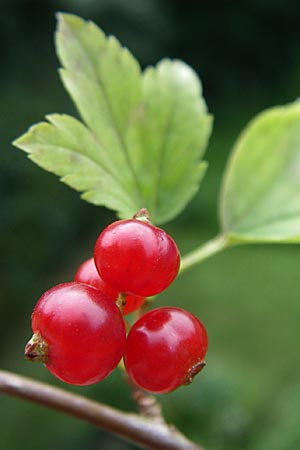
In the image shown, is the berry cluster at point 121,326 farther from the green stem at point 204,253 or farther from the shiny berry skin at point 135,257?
the green stem at point 204,253

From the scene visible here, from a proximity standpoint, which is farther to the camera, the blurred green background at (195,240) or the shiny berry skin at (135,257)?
the blurred green background at (195,240)

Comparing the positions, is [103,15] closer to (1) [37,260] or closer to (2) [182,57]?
(2) [182,57]

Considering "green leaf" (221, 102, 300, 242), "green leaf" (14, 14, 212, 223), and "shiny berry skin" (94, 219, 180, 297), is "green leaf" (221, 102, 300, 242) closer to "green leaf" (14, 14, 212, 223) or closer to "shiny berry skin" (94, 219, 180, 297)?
"green leaf" (14, 14, 212, 223)

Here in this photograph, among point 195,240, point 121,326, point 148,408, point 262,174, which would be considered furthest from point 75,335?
point 195,240

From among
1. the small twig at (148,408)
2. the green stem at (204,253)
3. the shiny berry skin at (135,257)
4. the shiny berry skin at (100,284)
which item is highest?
the shiny berry skin at (135,257)

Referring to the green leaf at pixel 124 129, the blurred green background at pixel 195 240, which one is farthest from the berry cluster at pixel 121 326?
the blurred green background at pixel 195 240

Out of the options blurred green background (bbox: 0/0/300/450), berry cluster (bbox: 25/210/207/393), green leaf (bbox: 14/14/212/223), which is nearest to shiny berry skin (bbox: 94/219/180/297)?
berry cluster (bbox: 25/210/207/393)

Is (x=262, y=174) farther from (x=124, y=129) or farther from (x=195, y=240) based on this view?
(x=195, y=240)
